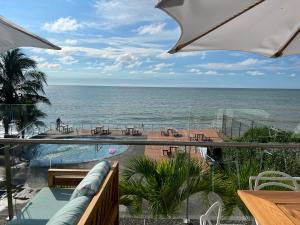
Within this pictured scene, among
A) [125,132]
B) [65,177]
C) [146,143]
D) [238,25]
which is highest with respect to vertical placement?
[238,25]

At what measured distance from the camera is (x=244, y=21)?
2.23 meters

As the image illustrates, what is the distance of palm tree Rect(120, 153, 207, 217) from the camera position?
3484mm

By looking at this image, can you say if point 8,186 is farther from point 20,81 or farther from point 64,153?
point 20,81

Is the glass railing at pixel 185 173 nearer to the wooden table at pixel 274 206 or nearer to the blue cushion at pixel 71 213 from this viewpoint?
the wooden table at pixel 274 206

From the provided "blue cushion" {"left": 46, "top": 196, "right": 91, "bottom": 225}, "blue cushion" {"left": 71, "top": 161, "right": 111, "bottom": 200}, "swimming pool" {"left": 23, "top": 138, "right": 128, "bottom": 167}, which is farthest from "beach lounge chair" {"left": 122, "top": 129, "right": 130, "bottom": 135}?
"blue cushion" {"left": 46, "top": 196, "right": 91, "bottom": 225}

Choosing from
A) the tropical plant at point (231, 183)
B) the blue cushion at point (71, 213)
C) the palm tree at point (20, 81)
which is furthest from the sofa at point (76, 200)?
the palm tree at point (20, 81)

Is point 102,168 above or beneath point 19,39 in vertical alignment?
beneath

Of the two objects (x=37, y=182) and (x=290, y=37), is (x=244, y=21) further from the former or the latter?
(x=37, y=182)

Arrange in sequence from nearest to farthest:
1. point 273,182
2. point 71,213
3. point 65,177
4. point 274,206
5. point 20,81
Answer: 1. point 71,213
2. point 274,206
3. point 273,182
4. point 65,177
5. point 20,81

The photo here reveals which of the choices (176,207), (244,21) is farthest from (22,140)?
(244,21)

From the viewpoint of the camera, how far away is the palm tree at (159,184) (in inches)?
137

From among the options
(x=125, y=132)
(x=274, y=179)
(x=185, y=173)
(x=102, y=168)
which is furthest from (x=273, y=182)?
Result: (x=125, y=132)

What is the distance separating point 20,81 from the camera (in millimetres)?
25734

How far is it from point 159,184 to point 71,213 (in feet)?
5.85
